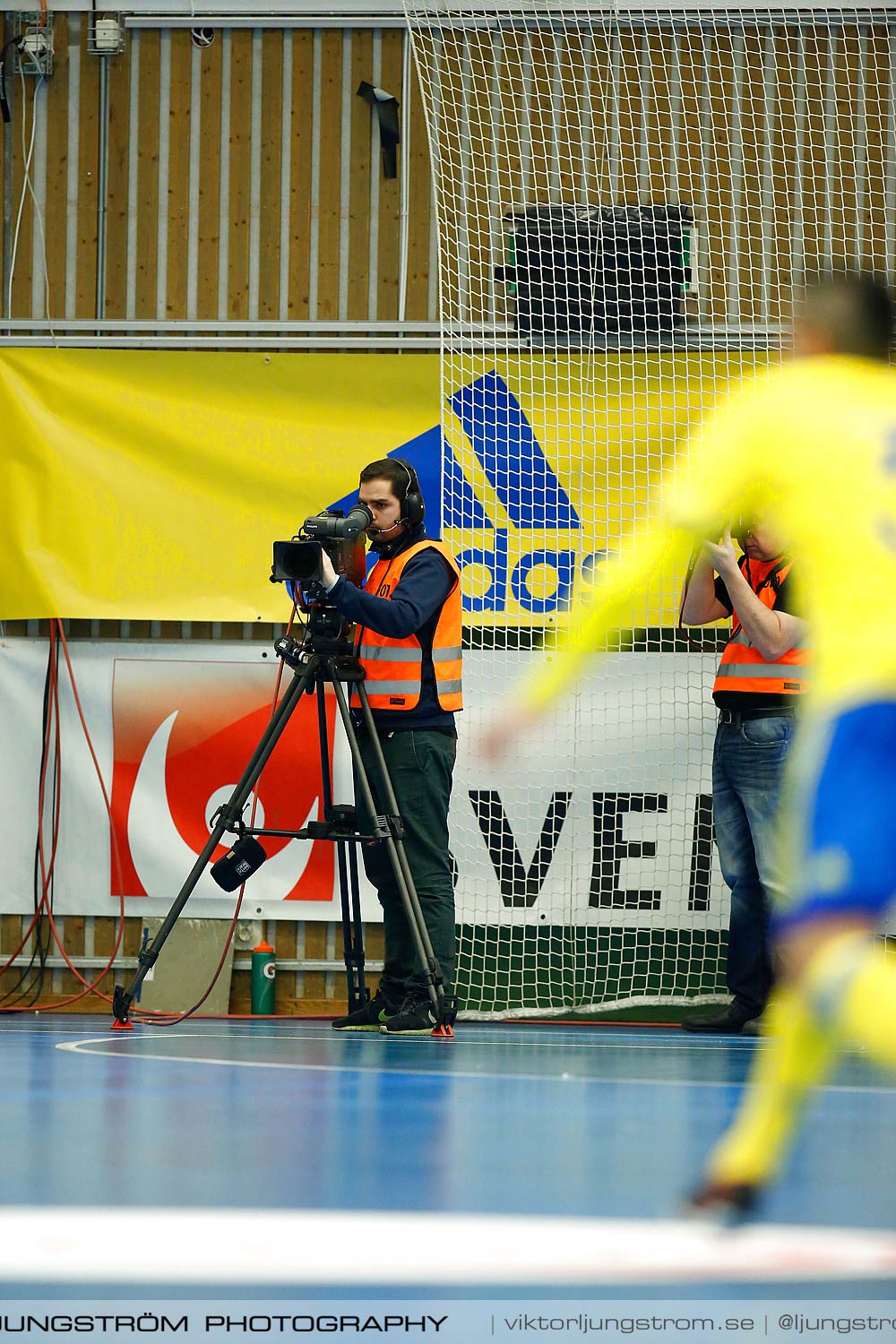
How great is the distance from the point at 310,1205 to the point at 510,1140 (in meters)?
0.78

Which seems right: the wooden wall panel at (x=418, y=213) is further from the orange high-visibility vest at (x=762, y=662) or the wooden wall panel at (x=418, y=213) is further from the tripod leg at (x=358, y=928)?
the tripod leg at (x=358, y=928)

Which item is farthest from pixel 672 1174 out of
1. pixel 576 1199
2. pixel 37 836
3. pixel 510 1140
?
pixel 37 836

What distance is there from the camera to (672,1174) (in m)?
2.33

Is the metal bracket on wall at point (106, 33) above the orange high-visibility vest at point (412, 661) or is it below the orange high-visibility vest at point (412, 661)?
above

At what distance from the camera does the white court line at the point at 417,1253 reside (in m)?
1.46

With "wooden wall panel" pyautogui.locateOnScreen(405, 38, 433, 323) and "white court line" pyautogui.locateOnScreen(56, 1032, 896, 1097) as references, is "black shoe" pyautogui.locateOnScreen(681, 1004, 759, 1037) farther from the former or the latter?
"wooden wall panel" pyautogui.locateOnScreen(405, 38, 433, 323)

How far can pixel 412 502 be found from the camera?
4.89 metres

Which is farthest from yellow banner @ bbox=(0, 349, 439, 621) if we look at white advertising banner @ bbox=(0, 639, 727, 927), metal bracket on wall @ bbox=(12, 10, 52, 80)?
metal bracket on wall @ bbox=(12, 10, 52, 80)

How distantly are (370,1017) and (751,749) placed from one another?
5.22 feet

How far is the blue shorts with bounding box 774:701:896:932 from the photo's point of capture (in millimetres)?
1579

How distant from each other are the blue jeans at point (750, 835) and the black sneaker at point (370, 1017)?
120cm

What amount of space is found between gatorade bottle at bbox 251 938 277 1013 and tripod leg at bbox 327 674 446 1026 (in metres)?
1.78

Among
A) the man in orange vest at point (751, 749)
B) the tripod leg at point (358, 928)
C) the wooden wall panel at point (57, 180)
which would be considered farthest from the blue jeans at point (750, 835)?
the wooden wall panel at point (57, 180)
